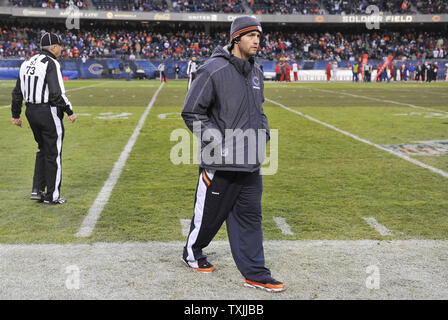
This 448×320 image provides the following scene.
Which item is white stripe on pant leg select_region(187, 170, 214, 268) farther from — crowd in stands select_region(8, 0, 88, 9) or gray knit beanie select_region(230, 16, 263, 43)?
crowd in stands select_region(8, 0, 88, 9)

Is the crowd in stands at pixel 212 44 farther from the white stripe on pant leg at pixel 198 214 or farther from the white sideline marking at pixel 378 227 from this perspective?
the white stripe on pant leg at pixel 198 214

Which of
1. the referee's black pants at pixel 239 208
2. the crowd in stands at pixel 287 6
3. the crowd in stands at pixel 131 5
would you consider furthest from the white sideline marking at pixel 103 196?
the crowd in stands at pixel 287 6

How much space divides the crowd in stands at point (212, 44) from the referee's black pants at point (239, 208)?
42.1 meters

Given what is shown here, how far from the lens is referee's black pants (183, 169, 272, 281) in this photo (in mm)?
3645

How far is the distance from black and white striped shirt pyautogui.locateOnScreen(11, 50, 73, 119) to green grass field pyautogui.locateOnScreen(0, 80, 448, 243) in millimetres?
1127

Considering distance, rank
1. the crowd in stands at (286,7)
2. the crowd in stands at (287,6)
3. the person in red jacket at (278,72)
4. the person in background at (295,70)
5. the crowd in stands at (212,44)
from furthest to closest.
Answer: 1. the crowd in stands at (286,7)
2. the crowd in stands at (287,6)
3. the crowd in stands at (212,44)
4. the person in background at (295,70)
5. the person in red jacket at (278,72)

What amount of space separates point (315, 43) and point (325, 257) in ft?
166

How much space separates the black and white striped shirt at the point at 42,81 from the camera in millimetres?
5633

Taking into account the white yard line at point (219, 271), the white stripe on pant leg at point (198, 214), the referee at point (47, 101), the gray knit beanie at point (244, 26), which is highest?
the gray knit beanie at point (244, 26)

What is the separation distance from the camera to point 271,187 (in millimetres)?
6691

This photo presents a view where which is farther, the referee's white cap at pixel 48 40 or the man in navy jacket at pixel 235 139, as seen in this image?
the referee's white cap at pixel 48 40

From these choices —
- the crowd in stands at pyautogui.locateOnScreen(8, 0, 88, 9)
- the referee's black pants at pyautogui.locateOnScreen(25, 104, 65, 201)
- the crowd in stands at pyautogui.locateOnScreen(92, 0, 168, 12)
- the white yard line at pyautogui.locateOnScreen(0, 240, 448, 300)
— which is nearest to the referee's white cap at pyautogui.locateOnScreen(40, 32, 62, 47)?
the referee's black pants at pyautogui.locateOnScreen(25, 104, 65, 201)

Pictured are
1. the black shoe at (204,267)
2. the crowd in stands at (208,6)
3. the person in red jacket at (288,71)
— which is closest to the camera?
the black shoe at (204,267)

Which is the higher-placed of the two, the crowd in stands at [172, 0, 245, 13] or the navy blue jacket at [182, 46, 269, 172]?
the crowd in stands at [172, 0, 245, 13]
